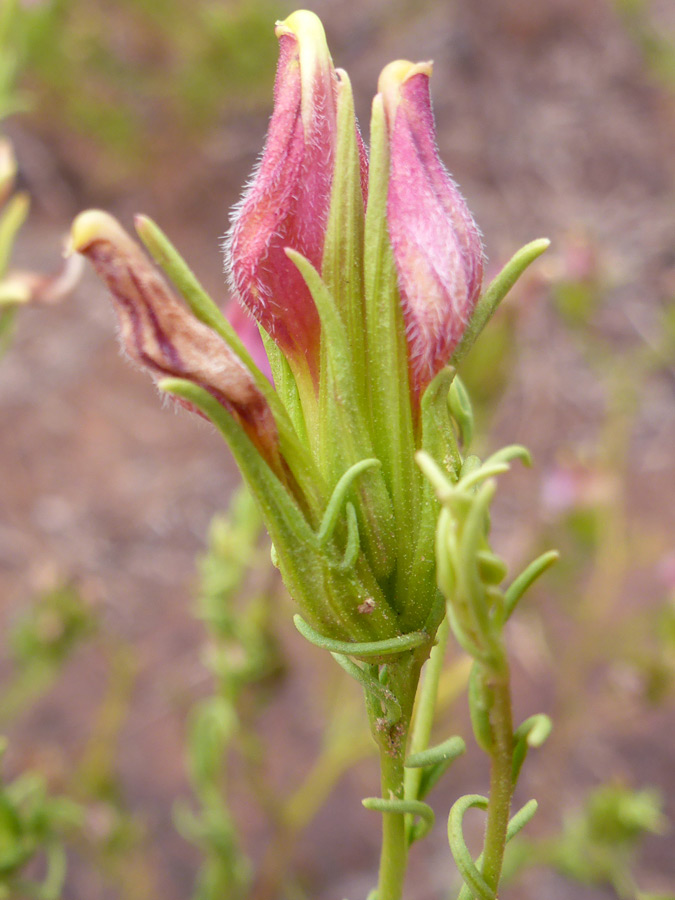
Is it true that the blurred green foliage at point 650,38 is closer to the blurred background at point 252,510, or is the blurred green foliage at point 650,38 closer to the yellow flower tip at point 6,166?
the blurred background at point 252,510

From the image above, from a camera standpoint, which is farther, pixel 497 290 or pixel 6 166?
pixel 6 166

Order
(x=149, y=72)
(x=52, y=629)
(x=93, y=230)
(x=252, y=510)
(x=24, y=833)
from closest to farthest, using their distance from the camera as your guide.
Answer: (x=93, y=230)
(x=24, y=833)
(x=252, y=510)
(x=52, y=629)
(x=149, y=72)

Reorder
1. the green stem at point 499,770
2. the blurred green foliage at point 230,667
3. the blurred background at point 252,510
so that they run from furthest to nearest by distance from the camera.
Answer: the blurred background at point 252,510 < the blurred green foliage at point 230,667 < the green stem at point 499,770

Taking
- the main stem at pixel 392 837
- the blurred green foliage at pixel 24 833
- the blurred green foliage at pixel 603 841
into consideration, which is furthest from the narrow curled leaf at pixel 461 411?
the blurred green foliage at pixel 603 841

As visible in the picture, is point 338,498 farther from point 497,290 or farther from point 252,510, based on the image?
point 252,510

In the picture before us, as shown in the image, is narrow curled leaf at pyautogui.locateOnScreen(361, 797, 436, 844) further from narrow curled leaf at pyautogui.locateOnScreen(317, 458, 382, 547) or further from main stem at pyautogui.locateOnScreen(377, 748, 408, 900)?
narrow curled leaf at pyautogui.locateOnScreen(317, 458, 382, 547)

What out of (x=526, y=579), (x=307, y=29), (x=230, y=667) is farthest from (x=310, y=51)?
(x=230, y=667)
